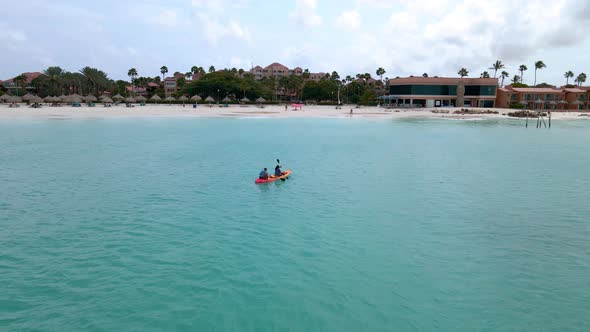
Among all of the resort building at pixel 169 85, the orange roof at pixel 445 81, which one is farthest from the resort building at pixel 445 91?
the resort building at pixel 169 85

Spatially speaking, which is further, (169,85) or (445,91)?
(169,85)

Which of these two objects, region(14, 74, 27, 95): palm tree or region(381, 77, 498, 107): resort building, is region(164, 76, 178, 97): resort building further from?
region(381, 77, 498, 107): resort building

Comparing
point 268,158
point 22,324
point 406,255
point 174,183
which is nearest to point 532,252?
point 406,255

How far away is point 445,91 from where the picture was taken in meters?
101

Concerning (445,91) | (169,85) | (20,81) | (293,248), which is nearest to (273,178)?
(293,248)

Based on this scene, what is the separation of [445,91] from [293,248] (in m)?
99.5

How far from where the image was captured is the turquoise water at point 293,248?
29.2ft

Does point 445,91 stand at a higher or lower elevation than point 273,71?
lower

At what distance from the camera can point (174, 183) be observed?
21.1 m

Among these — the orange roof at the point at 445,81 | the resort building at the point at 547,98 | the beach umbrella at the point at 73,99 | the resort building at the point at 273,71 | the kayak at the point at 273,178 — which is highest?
the resort building at the point at 273,71

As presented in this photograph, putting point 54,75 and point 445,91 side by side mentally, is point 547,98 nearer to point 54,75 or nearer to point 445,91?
point 445,91

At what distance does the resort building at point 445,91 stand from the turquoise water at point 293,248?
77.0 metres

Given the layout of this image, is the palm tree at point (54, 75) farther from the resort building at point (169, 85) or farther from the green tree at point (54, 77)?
the resort building at point (169, 85)

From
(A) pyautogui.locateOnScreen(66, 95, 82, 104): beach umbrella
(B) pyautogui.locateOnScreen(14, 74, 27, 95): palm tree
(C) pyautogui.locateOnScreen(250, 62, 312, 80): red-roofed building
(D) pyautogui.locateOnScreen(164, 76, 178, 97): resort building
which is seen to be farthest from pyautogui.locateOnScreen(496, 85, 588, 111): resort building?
(B) pyautogui.locateOnScreen(14, 74, 27, 95): palm tree
